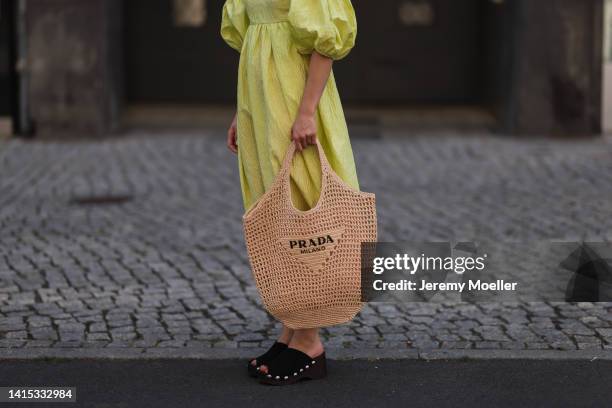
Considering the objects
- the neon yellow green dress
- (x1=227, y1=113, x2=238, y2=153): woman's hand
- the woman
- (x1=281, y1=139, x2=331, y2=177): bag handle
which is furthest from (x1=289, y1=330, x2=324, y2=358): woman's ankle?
(x1=227, y1=113, x2=238, y2=153): woman's hand

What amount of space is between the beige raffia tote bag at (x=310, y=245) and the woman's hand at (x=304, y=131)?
1.4 inches

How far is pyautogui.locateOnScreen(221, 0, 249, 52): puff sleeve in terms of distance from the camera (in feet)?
17.4

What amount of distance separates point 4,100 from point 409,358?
9.16 m

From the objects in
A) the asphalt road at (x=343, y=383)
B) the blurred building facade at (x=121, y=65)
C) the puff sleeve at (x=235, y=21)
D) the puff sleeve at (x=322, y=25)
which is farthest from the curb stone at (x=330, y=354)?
the blurred building facade at (x=121, y=65)

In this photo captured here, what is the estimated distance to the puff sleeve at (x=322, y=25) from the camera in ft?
16.0

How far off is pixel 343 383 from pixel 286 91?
1225mm

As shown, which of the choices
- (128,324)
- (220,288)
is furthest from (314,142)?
(220,288)

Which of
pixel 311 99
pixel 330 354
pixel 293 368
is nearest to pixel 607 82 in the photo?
pixel 330 354

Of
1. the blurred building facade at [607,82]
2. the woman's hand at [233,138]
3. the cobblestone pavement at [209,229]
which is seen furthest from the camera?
the blurred building facade at [607,82]

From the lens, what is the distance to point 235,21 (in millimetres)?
5316

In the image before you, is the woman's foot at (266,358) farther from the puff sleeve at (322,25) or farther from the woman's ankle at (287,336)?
the puff sleeve at (322,25)

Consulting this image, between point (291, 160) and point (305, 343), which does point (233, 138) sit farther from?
point (305, 343)

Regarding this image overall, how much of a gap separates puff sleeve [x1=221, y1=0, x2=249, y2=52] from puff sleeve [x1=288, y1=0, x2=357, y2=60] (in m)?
0.40

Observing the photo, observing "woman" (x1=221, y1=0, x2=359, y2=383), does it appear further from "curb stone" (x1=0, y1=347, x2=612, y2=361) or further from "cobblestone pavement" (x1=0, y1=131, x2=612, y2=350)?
"cobblestone pavement" (x1=0, y1=131, x2=612, y2=350)
